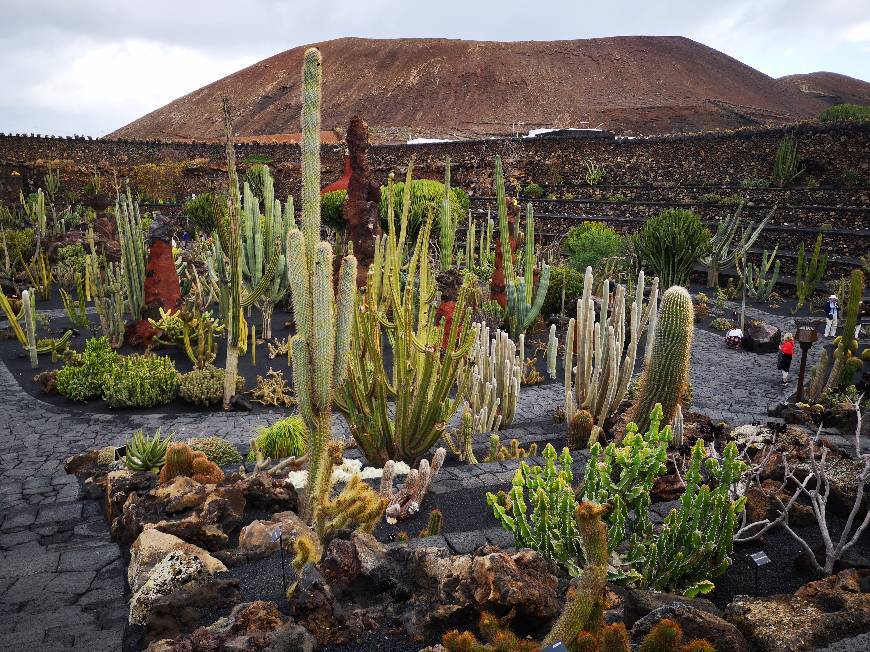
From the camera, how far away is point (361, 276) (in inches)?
315

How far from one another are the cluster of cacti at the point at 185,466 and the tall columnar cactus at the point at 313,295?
49.3 inches

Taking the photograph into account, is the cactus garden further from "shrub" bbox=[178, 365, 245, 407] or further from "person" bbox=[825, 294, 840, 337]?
"person" bbox=[825, 294, 840, 337]

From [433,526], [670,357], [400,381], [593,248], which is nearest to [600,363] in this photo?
[670,357]

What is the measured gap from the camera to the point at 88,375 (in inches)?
260

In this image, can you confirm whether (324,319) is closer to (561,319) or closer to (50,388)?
(50,388)

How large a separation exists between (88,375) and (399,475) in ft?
13.0

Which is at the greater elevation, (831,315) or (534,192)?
(534,192)

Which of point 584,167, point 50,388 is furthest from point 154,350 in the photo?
point 584,167

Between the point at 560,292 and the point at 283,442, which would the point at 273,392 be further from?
the point at 560,292

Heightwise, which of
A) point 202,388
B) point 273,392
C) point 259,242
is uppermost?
point 259,242

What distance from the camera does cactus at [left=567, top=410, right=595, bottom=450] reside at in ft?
15.9

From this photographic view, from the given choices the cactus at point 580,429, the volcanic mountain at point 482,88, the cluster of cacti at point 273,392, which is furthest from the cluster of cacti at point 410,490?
the volcanic mountain at point 482,88

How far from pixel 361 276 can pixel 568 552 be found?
5.54 m

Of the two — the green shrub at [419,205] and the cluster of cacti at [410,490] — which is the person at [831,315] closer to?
the green shrub at [419,205]
